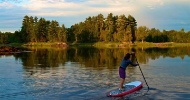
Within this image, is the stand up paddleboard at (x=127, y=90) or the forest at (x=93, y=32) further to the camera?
the forest at (x=93, y=32)

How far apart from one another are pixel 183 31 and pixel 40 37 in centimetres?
9089

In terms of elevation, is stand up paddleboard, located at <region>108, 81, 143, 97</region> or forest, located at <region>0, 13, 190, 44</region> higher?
forest, located at <region>0, 13, 190, 44</region>

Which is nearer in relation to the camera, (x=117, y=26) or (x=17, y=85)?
(x=17, y=85)

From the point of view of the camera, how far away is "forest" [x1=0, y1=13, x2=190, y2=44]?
520 ft

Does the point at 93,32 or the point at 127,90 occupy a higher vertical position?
the point at 93,32

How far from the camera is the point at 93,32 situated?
173 metres

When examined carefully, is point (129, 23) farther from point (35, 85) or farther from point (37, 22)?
point (35, 85)

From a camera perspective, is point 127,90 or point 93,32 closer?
point 127,90

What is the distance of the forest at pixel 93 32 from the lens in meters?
159

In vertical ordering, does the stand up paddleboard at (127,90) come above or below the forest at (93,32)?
below

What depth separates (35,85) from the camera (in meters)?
22.2

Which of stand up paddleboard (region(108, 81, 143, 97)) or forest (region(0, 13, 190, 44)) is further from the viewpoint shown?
forest (region(0, 13, 190, 44))

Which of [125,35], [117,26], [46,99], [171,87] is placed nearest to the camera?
[46,99]

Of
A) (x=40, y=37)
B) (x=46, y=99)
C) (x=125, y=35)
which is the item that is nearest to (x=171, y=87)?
(x=46, y=99)
